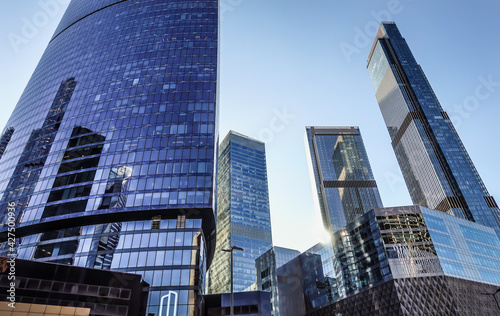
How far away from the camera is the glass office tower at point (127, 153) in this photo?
60438 mm

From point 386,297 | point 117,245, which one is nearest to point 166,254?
point 117,245

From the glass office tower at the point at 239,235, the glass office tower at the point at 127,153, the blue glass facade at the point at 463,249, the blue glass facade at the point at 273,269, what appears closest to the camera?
the glass office tower at the point at 127,153

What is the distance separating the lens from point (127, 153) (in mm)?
70500

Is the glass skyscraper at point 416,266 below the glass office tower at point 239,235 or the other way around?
below

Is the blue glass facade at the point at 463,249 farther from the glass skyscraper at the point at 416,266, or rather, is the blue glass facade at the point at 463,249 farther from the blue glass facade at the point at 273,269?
the blue glass facade at the point at 273,269

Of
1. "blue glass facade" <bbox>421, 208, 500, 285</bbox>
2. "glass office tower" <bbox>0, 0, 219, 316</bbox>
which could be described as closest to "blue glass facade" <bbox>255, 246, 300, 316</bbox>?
"glass office tower" <bbox>0, 0, 219, 316</bbox>

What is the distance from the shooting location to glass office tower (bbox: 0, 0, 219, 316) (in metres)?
60.4

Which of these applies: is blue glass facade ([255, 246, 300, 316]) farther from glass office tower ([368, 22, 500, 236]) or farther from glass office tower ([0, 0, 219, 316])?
glass office tower ([368, 22, 500, 236])

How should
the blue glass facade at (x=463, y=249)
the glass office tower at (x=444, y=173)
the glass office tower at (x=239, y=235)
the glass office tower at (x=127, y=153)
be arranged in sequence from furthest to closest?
1. the glass office tower at (x=239, y=235)
2. the glass office tower at (x=444, y=173)
3. the blue glass facade at (x=463, y=249)
4. the glass office tower at (x=127, y=153)

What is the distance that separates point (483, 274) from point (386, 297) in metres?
30.3

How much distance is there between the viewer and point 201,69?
8312cm

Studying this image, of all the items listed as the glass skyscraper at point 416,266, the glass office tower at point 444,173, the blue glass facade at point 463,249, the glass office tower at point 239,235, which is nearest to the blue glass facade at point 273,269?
the glass skyscraper at point 416,266

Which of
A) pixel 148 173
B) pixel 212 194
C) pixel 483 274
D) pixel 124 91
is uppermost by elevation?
pixel 124 91

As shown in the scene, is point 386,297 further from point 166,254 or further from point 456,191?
point 456,191
